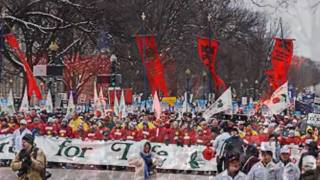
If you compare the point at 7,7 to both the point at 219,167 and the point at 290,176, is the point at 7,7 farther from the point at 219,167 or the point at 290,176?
the point at 290,176

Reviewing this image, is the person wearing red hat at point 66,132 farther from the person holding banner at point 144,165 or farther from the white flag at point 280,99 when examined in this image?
the white flag at point 280,99

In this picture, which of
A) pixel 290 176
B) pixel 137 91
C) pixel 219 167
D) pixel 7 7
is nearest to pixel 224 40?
pixel 137 91

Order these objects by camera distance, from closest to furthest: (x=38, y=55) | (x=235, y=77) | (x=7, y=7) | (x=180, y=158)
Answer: (x=180, y=158), (x=7, y=7), (x=38, y=55), (x=235, y=77)

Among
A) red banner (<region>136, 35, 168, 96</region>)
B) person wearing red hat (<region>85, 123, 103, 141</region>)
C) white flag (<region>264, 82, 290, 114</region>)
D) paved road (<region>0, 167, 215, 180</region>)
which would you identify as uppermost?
red banner (<region>136, 35, 168, 96</region>)

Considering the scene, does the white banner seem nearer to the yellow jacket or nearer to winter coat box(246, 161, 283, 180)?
the yellow jacket

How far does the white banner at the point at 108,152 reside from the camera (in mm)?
19234

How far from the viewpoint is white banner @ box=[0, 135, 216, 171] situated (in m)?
19.2

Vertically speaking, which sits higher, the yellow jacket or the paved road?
the yellow jacket

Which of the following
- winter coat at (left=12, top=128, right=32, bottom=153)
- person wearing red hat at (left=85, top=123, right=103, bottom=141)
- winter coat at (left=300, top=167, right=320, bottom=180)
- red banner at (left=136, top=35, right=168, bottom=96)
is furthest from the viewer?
red banner at (left=136, top=35, right=168, bottom=96)

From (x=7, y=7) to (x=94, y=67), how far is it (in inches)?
702

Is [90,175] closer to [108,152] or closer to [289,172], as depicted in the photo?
[108,152]

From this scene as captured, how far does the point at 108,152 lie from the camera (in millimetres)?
19844

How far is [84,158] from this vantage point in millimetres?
19984

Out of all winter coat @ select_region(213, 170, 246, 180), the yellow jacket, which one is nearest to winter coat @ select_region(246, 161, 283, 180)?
winter coat @ select_region(213, 170, 246, 180)
